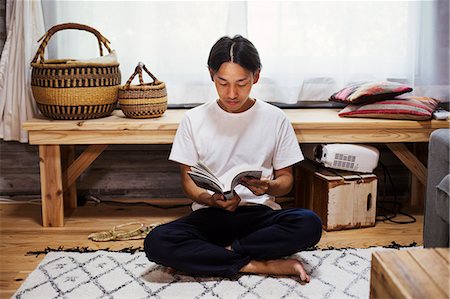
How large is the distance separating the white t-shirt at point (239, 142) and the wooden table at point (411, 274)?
0.88 m

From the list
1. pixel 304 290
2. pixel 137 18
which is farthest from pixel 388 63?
pixel 304 290

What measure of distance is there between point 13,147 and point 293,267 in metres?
1.64

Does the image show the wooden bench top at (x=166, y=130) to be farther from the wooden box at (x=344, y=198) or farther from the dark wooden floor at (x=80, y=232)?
the dark wooden floor at (x=80, y=232)

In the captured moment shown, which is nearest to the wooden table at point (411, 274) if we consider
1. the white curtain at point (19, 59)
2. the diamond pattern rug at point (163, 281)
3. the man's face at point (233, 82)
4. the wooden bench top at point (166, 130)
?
the diamond pattern rug at point (163, 281)

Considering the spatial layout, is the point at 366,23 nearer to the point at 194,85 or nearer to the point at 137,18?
the point at 194,85

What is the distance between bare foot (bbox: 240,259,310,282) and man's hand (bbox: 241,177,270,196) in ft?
0.78

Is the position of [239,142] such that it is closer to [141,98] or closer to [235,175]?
[235,175]

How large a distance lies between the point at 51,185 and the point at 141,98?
527mm

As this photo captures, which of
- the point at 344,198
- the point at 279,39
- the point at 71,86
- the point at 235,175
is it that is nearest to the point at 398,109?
the point at 344,198

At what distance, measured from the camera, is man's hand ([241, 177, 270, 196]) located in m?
2.07

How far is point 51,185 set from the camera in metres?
2.63

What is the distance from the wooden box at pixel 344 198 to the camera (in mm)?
2578

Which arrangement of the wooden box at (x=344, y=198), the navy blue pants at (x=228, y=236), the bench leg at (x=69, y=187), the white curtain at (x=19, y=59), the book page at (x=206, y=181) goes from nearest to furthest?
1. the book page at (x=206, y=181)
2. the navy blue pants at (x=228, y=236)
3. the wooden box at (x=344, y=198)
4. the white curtain at (x=19, y=59)
5. the bench leg at (x=69, y=187)

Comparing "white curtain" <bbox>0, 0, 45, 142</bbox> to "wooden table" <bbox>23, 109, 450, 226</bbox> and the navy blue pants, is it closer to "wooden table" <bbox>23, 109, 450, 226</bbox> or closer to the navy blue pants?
"wooden table" <bbox>23, 109, 450, 226</bbox>
